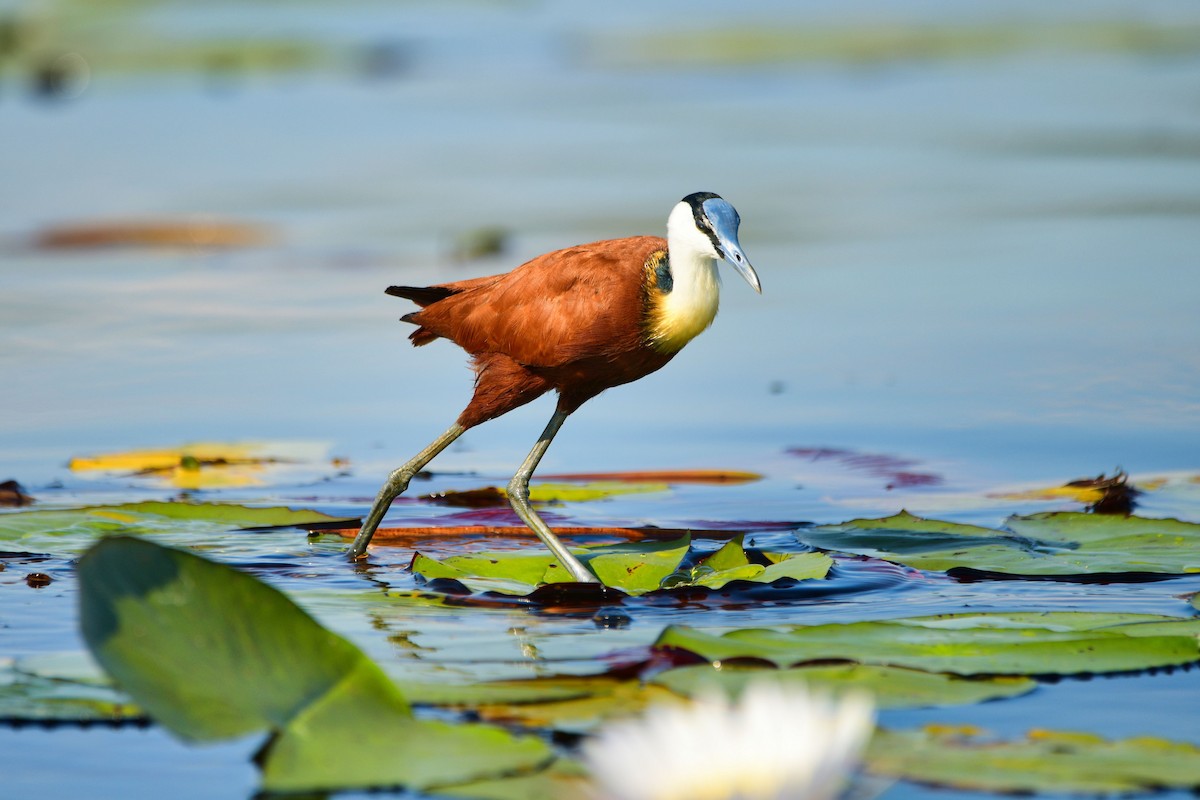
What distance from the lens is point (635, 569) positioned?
4.75 metres

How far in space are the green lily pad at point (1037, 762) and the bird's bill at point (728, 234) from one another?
180 cm

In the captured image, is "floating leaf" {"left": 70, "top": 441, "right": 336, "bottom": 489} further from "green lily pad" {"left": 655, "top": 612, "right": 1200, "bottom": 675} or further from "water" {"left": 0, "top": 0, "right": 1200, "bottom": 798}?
"green lily pad" {"left": 655, "top": 612, "right": 1200, "bottom": 675}

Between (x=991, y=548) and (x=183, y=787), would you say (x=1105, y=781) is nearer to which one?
(x=183, y=787)

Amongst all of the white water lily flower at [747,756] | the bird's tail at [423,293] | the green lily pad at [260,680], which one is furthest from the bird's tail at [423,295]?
the white water lily flower at [747,756]

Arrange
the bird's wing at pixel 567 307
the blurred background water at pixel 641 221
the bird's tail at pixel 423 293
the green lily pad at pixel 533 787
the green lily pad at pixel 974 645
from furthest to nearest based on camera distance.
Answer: the blurred background water at pixel 641 221 < the bird's tail at pixel 423 293 < the bird's wing at pixel 567 307 < the green lily pad at pixel 974 645 < the green lily pad at pixel 533 787

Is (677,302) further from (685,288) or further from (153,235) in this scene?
(153,235)

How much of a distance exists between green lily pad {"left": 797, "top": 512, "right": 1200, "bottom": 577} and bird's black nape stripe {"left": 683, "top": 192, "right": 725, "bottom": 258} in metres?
0.97

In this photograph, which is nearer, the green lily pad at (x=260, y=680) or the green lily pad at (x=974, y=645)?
the green lily pad at (x=260, y=680)

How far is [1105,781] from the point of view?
2885 millimetres

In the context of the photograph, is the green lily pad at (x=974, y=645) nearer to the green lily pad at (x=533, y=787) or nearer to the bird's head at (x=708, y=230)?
the green lily pad at (x=533, y=787)

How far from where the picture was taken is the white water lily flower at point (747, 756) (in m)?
2.15

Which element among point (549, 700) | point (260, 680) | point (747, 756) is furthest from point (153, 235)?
point (747, 756)

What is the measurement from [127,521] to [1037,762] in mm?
3225

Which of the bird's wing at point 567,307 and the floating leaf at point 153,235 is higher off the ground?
the floating leaf at point 153,235
